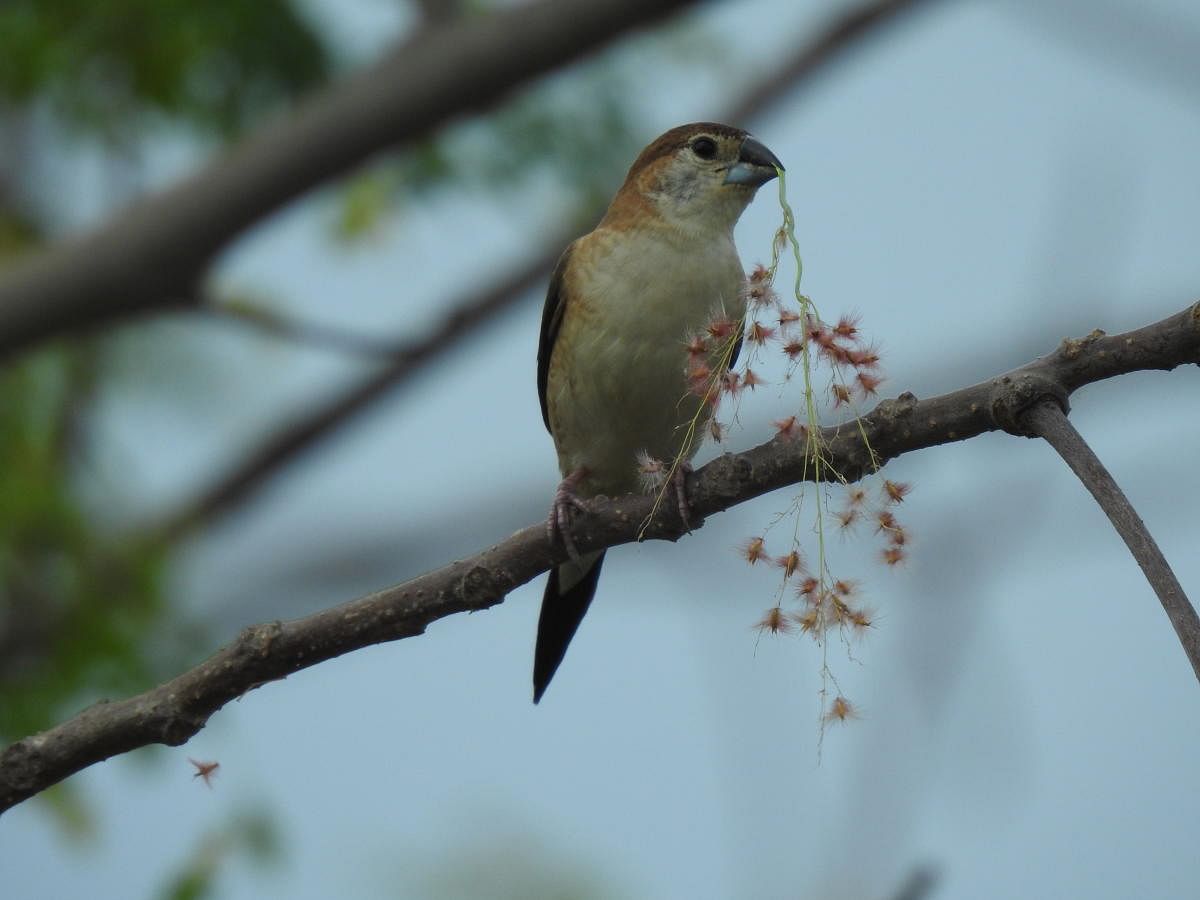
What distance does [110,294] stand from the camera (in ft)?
23.2

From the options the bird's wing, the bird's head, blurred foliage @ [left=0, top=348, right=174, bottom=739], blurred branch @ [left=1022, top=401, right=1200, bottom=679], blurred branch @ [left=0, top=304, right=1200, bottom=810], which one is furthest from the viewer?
blurred foliage @ [left=0, top=348, right=174, bottom=739]

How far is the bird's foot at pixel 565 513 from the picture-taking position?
310 centimetres

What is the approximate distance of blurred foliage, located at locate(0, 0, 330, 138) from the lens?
6816 millimetres

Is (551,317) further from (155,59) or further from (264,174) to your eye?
(155,59)

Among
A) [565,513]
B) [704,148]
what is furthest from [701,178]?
[565,513]

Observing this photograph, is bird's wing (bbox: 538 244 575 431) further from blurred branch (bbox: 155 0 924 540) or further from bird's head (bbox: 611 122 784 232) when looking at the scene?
blurred branch (bbox: 155 0 924 540)

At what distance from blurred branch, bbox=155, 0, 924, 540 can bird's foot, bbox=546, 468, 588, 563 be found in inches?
123

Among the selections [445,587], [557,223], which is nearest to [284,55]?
[557,223]

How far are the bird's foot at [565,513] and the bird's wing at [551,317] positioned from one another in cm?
44

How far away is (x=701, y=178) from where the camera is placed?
5004 millimetres

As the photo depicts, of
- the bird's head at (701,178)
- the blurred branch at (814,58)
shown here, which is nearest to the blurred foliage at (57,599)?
the bird's head at (701,178)

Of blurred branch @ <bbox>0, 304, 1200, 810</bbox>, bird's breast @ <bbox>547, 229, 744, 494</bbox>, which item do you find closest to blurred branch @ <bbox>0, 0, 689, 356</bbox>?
bird's breast @ <bbox>547, 229, 744, 494</bbox>

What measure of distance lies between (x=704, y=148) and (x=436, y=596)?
243 centimetres

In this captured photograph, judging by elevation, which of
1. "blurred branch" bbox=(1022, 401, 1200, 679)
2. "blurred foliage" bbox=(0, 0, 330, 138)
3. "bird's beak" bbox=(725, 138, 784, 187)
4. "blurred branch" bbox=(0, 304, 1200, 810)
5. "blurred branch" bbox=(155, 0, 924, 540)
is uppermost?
"blurred foliage" bbox=(0, 0, 330, 138)
